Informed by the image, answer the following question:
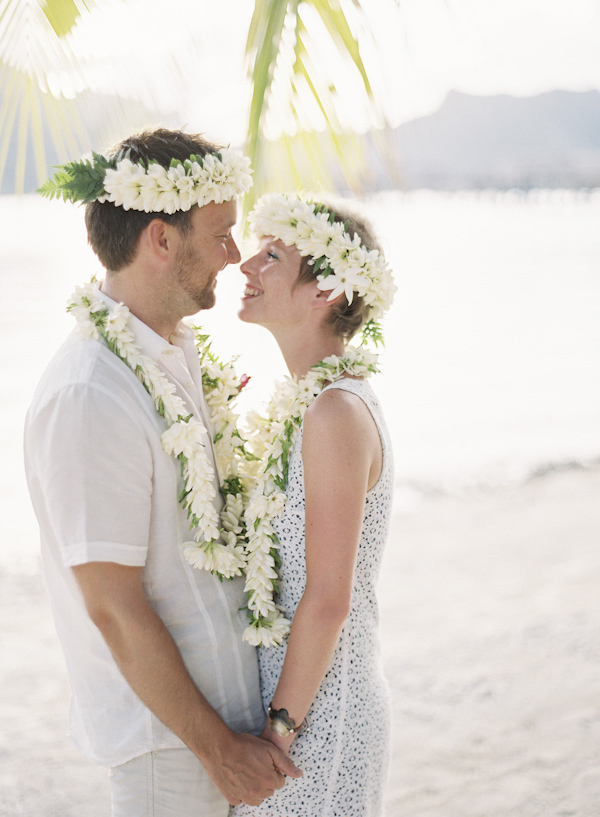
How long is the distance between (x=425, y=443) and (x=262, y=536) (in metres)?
7.50

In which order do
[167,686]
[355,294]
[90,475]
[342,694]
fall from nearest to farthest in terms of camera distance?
[90,475] → [167,686] → [342,694] → [355,294]

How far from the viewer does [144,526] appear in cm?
169

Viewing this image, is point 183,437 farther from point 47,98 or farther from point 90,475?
point 47,98

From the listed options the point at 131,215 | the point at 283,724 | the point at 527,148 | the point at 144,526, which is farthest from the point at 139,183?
the point at 527,148

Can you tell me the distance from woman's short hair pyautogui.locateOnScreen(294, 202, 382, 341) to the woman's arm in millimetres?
318

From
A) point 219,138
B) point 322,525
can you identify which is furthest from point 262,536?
point 219,138

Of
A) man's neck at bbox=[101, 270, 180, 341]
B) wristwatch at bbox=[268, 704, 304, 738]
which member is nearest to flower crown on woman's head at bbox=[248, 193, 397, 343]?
man's neck at bbox=[101, 270, 180, 341]

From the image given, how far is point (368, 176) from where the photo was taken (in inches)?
76.5

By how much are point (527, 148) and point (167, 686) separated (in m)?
38.4

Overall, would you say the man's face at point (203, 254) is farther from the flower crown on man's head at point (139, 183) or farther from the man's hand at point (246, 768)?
the man's hand at point (246, 768)

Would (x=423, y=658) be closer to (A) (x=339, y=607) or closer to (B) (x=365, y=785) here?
(B) (x=365, y=785)

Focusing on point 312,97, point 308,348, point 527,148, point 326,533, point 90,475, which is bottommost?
point 326,533

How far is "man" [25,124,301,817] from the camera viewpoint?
5.33 ft

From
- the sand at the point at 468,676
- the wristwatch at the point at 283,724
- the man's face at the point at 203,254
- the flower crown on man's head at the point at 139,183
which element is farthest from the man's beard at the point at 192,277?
the sand at the point at 468,676
